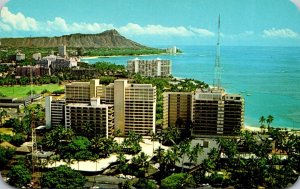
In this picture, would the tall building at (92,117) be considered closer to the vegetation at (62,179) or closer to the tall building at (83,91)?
the tall building at (83,91)

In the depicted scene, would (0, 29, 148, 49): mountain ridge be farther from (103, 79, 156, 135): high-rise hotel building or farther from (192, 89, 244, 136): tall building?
(192, 89, 244, 136): tall building

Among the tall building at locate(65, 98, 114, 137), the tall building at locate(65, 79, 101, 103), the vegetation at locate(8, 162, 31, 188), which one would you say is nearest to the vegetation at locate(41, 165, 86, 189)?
the vegetation at locate(8, 162, 31, 188)

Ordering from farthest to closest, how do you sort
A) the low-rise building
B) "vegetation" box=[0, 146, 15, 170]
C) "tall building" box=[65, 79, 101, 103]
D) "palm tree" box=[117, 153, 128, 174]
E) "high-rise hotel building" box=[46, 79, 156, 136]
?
the low-rise building < "tall building" box=[65, 79, 101, 103] < "high-rise hotel building" box=[46, 79, 156, 136] < "palm tree" box=[117, 153, 128, 174] < "vegetation" box=[0, 146, 15, 170]

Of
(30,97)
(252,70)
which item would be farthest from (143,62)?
(252,70)

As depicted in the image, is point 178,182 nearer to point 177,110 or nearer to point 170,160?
point 170,160

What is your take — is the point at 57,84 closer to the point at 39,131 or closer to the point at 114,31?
the point at 39,131

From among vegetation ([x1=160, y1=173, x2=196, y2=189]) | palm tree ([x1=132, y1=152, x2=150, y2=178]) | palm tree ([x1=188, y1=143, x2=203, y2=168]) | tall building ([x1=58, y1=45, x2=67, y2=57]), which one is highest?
tall building ([x1=58, y1=45, x2=67, y2=57])

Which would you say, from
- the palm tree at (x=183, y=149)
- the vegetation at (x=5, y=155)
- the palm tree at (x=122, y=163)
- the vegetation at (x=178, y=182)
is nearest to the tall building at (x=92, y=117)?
the palm tree at (x=122, y=163)
